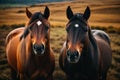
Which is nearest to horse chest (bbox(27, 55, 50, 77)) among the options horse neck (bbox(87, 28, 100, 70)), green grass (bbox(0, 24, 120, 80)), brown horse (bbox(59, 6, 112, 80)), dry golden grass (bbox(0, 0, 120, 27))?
brown horse (bbox(59, 6, 112, 80))

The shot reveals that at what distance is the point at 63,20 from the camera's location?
592 centimetres

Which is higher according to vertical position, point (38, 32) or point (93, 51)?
point (38, 32)

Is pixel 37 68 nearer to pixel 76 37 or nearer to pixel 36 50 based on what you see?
pixel 36 50

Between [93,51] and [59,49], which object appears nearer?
[93,51]

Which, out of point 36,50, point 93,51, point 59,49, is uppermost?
point 36,50

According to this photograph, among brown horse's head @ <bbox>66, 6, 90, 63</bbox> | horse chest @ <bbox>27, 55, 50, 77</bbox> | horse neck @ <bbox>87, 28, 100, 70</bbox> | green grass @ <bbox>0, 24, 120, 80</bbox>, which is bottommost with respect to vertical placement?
green grass @ <bbox>0, 24, 120, 80</bbox>

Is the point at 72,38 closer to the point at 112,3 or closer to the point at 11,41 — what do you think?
the point at 11,41

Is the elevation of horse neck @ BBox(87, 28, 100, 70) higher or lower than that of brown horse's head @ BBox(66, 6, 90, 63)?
lower

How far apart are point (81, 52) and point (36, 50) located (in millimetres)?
568

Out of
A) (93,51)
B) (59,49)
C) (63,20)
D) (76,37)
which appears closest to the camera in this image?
(76,37)

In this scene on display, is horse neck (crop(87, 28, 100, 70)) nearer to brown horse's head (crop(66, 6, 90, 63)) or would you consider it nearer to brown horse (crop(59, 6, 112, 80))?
brown horse (crop(59, 6, 112, 80))

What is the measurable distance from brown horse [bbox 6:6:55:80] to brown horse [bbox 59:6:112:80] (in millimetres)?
270

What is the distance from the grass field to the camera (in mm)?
5445

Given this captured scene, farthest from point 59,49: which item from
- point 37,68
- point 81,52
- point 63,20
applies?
point 81,52
